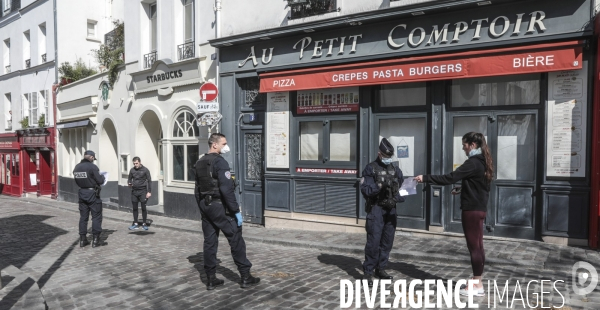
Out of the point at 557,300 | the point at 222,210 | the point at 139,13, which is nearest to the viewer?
the point at 557,300

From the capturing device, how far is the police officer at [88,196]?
9.41 m

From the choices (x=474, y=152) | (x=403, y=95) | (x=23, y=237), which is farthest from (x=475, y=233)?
(x=23, y=237)

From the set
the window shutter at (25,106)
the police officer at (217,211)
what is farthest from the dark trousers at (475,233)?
the window shutter at (25,106)

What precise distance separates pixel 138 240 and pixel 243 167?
300cm

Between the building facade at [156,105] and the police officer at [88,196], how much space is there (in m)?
3.45

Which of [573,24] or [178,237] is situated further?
[178,237]

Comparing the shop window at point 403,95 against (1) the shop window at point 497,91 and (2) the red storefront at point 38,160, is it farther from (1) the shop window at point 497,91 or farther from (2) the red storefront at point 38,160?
(2) the red storefront at point 38,160

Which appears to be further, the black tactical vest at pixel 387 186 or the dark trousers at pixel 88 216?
the dark trousers at pixel 88 216

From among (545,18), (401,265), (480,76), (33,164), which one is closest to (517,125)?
(480,76)

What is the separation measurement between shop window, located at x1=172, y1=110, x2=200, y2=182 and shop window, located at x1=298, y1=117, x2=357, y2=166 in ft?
12.5

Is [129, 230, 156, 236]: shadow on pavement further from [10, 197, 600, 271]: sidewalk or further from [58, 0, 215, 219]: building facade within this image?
[10, 197, 600, 271]: sidewalk

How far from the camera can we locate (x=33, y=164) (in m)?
23.6

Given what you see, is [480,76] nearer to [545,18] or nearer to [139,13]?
[545,18]

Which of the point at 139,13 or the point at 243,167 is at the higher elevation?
the point at 139,13
